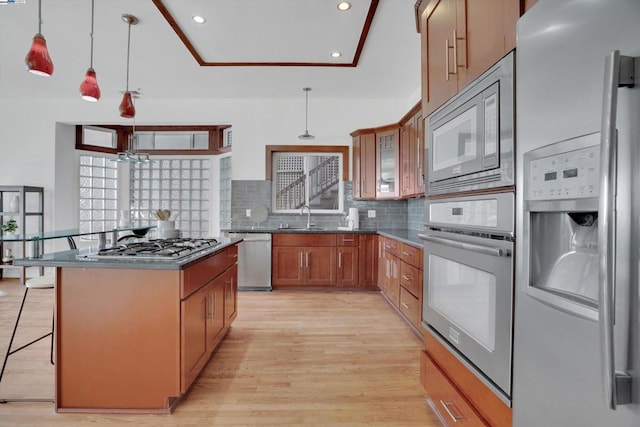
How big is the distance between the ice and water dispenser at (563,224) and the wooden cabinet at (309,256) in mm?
3501

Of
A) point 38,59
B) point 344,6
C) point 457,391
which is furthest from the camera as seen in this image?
point 344,6

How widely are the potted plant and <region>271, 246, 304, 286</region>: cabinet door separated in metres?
3.89

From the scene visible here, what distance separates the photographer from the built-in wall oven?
42.4 inches

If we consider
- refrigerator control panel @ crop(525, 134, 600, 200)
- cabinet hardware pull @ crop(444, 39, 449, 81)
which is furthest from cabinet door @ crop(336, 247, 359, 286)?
refrigerator control panel @ crop(525, 134, 600, 200)

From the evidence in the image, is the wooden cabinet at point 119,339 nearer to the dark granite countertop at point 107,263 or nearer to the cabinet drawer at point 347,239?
the dark granite countertop at point 107,263

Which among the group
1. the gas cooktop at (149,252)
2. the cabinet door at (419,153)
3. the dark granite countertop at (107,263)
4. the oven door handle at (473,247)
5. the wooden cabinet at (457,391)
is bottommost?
the wooden cabinet at (457,391)

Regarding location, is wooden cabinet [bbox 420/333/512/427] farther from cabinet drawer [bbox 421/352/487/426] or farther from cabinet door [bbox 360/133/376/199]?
cabinet door [bbox 360/133/376/199]

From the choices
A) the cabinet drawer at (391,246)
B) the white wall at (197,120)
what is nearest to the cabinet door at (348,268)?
the cabinet drawer at (391,246)

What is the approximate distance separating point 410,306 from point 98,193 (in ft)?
17.4

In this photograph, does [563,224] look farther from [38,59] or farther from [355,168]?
[355,168]

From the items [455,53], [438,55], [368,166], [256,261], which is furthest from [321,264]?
[455,53]

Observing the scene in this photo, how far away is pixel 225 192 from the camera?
542 centimetres

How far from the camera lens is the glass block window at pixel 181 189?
5570 millimetres

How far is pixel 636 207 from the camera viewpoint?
24.3 inches
